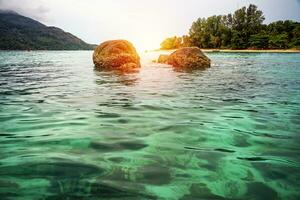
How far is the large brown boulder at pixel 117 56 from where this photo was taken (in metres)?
24.0

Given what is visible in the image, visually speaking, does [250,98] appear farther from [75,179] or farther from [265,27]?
[265,27]

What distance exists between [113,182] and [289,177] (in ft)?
7.28

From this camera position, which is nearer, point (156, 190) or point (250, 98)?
point (156, 190)

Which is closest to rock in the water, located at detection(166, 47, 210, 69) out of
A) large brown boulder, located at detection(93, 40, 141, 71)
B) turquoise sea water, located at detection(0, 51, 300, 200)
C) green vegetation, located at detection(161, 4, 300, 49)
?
large brown boulder, located at detection(93, 40, 141, 71)

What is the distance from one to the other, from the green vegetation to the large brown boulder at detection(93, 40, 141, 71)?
9445 cm

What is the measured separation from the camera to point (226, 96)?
9.83m

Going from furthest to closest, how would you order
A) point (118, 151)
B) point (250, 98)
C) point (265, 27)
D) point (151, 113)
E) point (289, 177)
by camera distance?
point (265, 27)
point (250, 98)
point (151, 113)
point (118, 151)
point (289, 177)

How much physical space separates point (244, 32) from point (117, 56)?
11002 centimetres

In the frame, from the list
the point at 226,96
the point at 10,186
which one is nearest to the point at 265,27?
the point at 226,96

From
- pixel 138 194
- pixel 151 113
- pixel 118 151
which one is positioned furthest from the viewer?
pixel 151 113

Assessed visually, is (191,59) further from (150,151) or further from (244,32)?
(244,32)

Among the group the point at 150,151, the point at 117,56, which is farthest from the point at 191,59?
the point at 150,151

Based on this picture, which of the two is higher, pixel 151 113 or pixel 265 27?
pixel 265 27

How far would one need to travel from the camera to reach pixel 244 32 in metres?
122
